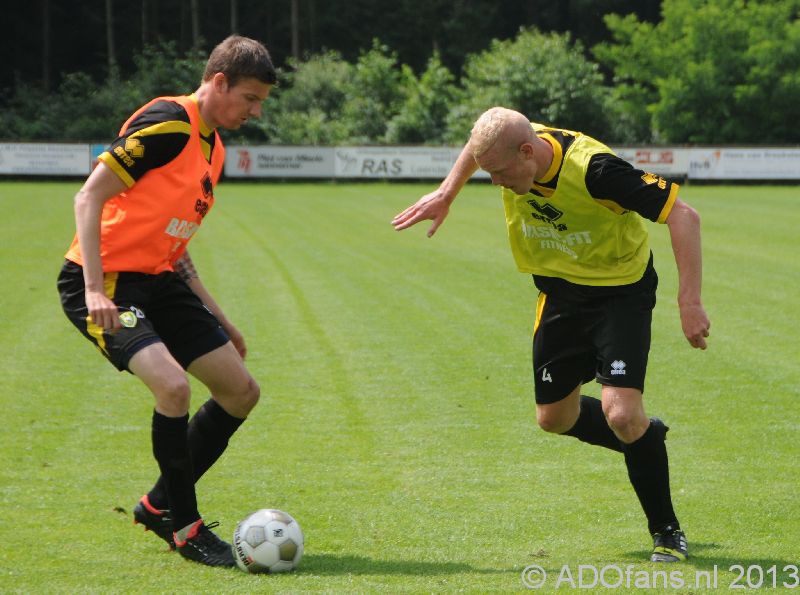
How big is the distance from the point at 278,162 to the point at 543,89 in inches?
491

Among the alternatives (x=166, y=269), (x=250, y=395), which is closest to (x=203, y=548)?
(x=250, y=395)

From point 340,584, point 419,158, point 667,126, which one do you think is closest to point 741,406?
point 340,584

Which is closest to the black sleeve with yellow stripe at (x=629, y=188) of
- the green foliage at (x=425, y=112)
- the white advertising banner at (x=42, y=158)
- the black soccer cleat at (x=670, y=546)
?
the black soccer cleat at (x=670, y=546)

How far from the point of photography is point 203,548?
16.2ft

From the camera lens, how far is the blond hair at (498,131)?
4633 mm

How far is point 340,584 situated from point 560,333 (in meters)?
1.54

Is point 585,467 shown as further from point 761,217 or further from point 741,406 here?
point 761,217

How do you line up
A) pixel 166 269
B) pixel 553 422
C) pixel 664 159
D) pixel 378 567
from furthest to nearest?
pixel 664 159 → pixel 553 422 → pixel 166 269 → pixel 378 567

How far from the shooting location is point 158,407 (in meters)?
4.89

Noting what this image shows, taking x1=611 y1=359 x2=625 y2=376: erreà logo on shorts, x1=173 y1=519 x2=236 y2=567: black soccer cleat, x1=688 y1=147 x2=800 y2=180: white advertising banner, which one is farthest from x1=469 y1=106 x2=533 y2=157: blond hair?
x1=688 y1=147 x2=800 y2=180: white advertising banner

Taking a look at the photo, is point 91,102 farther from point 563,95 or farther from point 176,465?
point 176,465

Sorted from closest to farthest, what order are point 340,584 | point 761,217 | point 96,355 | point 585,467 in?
point 340,584 < point 585,467 < point 96,355 < point 761,217

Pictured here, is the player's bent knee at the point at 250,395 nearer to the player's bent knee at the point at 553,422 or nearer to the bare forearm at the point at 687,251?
the player's bent knee at the point at 553,422

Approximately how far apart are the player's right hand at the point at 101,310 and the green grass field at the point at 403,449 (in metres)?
1.03
